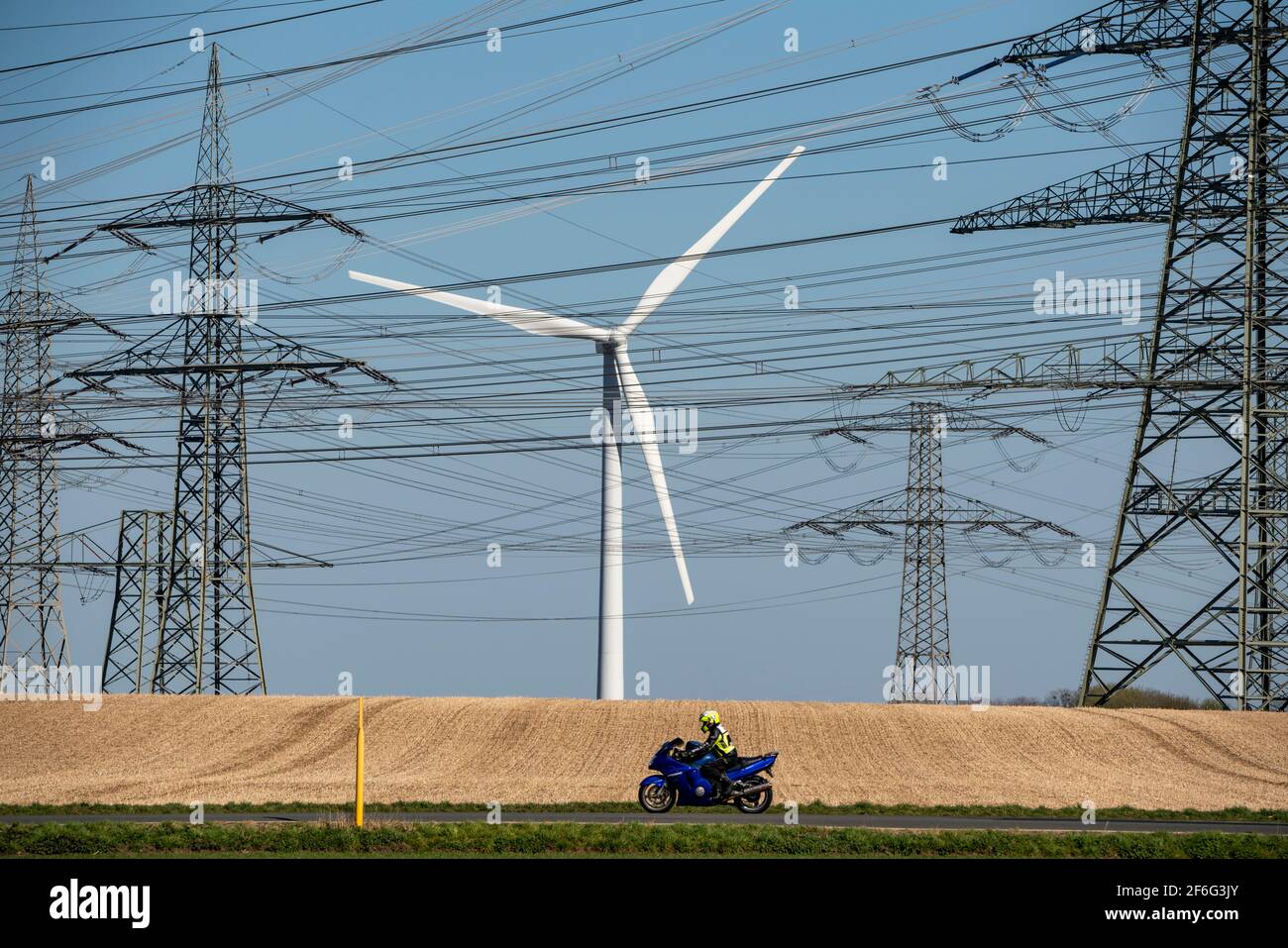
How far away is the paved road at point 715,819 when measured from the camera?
122ft

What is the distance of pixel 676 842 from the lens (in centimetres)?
3183

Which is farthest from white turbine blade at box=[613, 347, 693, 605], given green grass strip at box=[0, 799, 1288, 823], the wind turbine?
green grass strip at box=[0, 799, 1288, 823]

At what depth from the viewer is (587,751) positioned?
5788 cm

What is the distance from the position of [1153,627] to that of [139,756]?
39.5 m

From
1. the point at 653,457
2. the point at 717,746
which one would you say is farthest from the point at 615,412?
the point at 717,746

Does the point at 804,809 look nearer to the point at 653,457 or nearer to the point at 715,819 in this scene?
the point at 715,819

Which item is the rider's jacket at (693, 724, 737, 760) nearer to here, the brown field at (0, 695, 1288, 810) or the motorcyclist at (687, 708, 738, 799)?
the motorcyclist at (687, 708, 738, 799)

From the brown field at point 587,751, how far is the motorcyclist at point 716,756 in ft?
14.6

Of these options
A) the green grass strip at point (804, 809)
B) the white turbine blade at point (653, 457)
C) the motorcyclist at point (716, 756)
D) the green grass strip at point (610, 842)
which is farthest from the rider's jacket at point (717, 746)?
the white turbine blade at point (653, 457)

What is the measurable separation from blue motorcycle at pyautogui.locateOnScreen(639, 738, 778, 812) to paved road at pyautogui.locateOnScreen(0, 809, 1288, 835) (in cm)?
34

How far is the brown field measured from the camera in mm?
47250

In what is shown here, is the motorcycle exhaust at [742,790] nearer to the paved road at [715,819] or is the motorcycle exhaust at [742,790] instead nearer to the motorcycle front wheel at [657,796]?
the paved road at [715,819]
